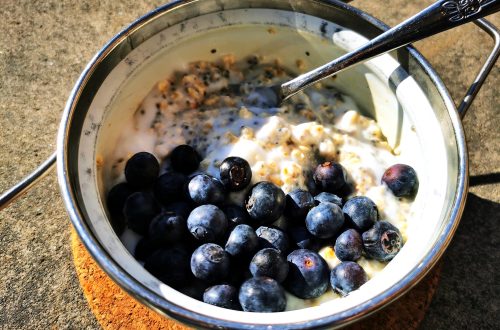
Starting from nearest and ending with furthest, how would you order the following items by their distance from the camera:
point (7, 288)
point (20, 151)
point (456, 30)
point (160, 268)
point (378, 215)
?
1. point (160, 268)
2. point (378, 215)
3. point (7, 288)
4. point (20, 151)
5. point (456, 30)

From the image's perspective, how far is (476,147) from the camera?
4.78 ft

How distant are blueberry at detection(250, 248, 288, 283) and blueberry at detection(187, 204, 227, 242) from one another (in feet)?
0.27

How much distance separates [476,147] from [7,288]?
121 cm

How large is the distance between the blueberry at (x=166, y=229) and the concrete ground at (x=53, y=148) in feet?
1.12

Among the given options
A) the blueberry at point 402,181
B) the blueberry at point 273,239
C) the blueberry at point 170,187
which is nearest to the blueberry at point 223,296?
the blueberry at point 273,239

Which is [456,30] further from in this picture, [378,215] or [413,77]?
[378,215]

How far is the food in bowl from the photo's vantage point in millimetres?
941

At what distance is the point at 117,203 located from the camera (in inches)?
39.7

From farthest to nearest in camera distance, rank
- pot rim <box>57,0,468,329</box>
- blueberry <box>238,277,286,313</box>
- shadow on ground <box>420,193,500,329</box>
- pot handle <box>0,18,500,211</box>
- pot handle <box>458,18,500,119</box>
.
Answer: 1. shadow on ground <box>420,193,500,329</box>
2. pot handle <box>458,18,500,119</box>
3. pot handle <box>0,18,500,211</box>
4. blueberry <box>238,277,286,313</box>
5. pot rim <box>57,0,468,329</box>

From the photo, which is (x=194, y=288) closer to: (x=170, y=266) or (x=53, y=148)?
(x=170, y=266)

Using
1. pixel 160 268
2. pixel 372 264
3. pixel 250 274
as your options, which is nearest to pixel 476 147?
pixel 372 264

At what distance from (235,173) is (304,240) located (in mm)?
180

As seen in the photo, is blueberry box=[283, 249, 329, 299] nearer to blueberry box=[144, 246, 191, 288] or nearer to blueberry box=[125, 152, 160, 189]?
blueberry box=[144, 246, 191, 288]

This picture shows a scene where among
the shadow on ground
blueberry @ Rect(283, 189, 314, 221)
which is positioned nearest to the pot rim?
blueberry @ Rect(283, 189, 314, 221)
